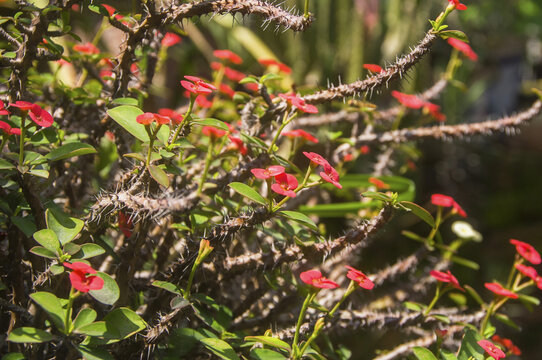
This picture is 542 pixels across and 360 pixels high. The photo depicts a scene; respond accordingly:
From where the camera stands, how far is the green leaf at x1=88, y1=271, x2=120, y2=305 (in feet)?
1.66

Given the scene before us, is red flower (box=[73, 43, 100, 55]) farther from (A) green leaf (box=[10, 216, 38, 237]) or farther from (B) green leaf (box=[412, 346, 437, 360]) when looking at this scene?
(B) green leaf (box=[412, 346, 437, 360])

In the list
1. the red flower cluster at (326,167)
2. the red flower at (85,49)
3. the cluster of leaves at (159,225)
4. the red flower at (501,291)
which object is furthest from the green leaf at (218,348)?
the red flower at (85,49)

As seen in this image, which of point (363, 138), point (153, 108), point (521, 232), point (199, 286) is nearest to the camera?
point (199, 286)

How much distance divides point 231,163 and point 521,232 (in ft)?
8.21

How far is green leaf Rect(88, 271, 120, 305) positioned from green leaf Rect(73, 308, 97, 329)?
20mm

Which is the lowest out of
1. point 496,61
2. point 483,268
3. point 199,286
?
point 483,268

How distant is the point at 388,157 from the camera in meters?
1.22

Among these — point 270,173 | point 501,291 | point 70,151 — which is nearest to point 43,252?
point 70,151

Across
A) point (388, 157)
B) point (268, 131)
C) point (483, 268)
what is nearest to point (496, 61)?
point (483, 268)

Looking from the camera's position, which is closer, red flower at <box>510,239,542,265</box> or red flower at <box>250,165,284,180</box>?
red flower at <box>250,165,284,180</box>

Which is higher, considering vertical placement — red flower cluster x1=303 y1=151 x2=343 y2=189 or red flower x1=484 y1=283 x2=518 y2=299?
red flower cluster x1=303 y1=151 x2=343 y2=189

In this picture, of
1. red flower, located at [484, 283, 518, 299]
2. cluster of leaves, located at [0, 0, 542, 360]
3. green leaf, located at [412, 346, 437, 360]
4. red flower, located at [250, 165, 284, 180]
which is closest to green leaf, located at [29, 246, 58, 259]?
cluster of leaves, located at [0, 0, 542, 360]

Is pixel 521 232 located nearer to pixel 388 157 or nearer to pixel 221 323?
pixel 388 157

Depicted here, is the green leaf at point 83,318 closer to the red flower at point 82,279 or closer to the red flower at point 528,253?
the red flower at point 82,279
